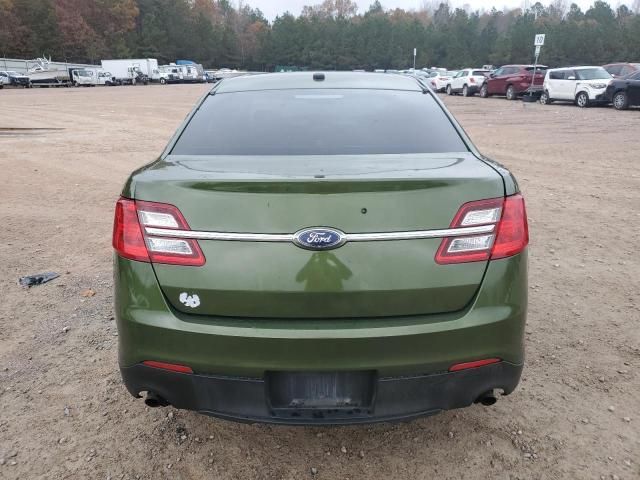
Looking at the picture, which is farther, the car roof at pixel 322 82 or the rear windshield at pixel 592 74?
the rear windshield at pixel 592 74

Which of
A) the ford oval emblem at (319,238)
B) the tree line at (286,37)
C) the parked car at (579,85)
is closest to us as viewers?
the ford oval emblem at (319,238)

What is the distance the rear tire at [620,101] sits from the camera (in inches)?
749

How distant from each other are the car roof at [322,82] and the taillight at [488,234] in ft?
4.70

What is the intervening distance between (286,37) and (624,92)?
9669cm

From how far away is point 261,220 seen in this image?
1953mm

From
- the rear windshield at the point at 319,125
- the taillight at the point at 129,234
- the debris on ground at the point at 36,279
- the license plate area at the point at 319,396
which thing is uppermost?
the rear windshield at the point at 319,125

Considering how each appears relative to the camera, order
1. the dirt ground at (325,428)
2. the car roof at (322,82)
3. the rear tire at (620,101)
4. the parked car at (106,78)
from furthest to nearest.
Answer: the parked car at (106,78) < the rear tire at (620,101) < the car roof at (322,82) < the dirt ground at (325,428)

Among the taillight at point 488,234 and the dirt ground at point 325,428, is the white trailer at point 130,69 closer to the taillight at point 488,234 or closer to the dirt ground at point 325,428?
the dirt ground at point 325,428

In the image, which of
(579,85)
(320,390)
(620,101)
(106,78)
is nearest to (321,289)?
(320,390)

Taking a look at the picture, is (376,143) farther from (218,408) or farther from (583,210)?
(583,210)

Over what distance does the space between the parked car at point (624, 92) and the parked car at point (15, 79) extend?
49.9 meters

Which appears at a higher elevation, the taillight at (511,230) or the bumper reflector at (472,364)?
the taillight at (511,230)

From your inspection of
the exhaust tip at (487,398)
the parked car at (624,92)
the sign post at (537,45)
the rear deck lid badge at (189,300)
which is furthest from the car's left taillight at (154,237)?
the sign post at (537,45)

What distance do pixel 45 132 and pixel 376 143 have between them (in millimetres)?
14692
